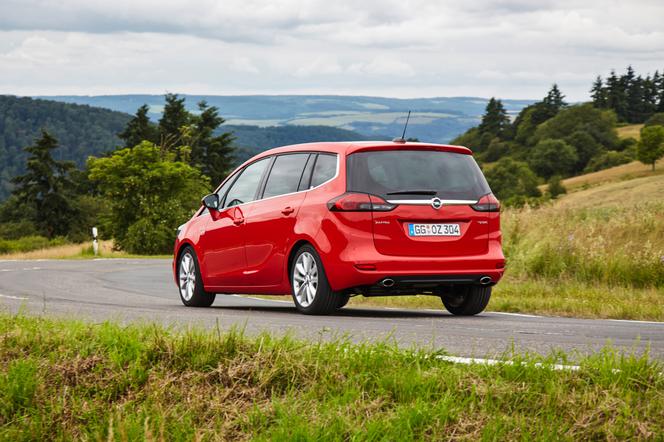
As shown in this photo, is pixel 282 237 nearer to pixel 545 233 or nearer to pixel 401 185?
pixel 401 185

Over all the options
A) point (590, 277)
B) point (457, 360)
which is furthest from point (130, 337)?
point (590, 277)

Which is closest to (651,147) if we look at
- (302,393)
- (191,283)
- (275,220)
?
(191,283)

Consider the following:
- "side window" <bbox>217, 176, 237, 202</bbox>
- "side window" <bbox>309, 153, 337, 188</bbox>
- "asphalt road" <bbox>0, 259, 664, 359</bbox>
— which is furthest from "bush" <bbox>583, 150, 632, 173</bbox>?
"side window" <bbox>309, 153, 337, 188</bbox>

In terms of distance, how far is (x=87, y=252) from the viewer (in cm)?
3681

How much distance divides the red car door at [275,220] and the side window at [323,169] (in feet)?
0.57

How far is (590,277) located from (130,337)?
10864 millimetres

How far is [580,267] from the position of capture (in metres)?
15.8

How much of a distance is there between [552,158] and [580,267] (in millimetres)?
122278

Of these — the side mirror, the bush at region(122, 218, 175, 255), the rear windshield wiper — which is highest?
the rear windshield wiper

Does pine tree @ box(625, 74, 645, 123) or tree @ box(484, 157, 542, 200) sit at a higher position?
pine tree @ box(625, 74, 645, 123)

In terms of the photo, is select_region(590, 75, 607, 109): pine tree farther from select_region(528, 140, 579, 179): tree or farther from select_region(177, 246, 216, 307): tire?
select_region(177, 246, 216, 307): tire

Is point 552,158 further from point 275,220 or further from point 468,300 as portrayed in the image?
point 275,220

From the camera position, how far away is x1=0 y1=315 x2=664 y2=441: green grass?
4.41m

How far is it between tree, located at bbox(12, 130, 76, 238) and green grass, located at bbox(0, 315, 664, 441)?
95.2 m
